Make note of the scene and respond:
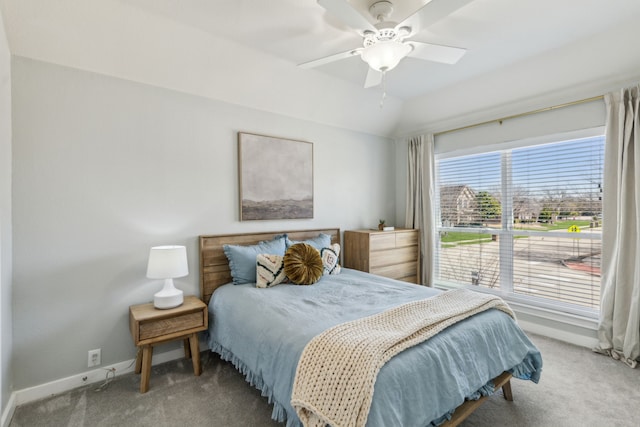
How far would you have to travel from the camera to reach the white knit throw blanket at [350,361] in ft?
4.27

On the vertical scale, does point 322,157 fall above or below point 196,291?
above

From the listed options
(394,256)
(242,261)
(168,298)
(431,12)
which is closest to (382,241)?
(394,256)

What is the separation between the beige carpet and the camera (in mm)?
1931

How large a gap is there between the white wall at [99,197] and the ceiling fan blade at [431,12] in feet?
6.23

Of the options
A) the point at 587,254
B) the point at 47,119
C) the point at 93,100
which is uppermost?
the point at 93,100

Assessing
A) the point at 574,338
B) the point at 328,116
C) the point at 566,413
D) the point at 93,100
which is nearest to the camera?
the point at 566,413

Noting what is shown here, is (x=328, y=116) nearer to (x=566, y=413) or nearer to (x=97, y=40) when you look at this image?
(x=97, y=40)

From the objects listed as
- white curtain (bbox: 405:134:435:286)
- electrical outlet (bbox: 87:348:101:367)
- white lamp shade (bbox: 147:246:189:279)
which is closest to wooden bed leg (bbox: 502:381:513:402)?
white curtain (bbox: 405:134:435:286)

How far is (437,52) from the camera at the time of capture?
2131 mm

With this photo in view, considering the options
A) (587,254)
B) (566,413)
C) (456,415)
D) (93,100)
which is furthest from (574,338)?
(93,100)

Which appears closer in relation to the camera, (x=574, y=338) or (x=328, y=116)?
(x=574, y=338)

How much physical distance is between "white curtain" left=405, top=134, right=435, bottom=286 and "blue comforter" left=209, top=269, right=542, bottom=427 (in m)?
1.69

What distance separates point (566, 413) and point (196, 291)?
291 centimetres

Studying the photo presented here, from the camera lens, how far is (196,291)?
9.39 feet
